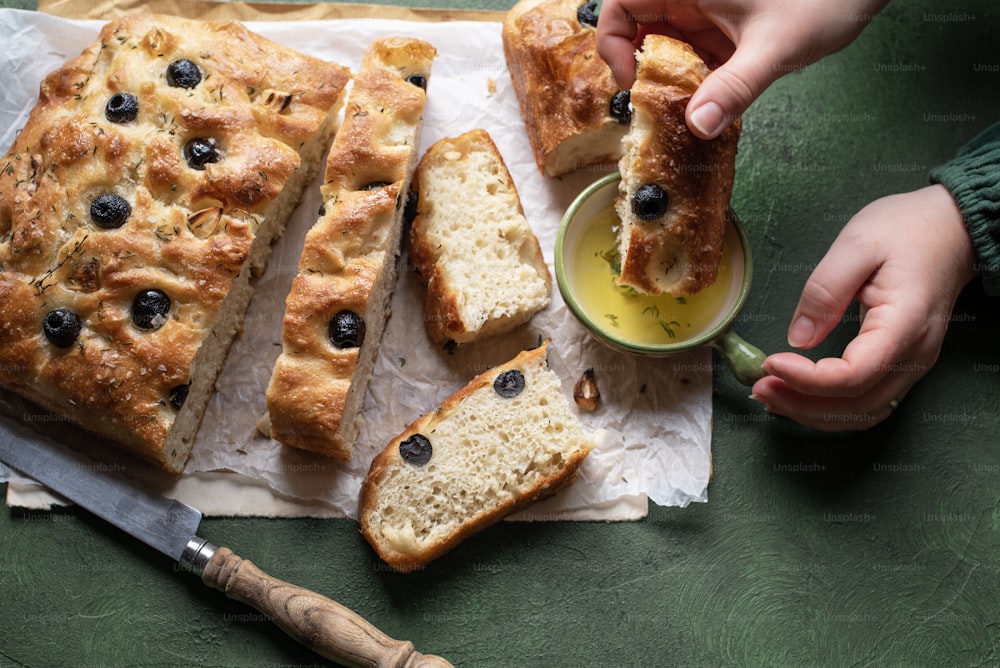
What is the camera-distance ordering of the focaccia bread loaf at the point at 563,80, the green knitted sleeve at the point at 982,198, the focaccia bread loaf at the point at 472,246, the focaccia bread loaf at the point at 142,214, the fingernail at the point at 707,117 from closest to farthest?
the fingernail at the point at 707,117 < the focaccia bread loaf at the point at 142,214 < the green knitted sleeve at the point at 982,198 < the focaccia bread loaf at the point at 472,246 < the focaccia bread loaf at the point at 563,80

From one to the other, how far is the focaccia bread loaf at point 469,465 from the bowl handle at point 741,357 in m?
0.80

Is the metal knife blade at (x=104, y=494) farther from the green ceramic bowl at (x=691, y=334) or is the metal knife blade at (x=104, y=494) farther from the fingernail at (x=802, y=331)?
the fingernail at (x=802, y=331)

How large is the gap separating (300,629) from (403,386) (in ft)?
4.41

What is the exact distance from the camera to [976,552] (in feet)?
14.1

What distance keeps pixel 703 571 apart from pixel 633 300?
58.9 inches

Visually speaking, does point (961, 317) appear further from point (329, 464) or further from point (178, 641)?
point (178, 641)

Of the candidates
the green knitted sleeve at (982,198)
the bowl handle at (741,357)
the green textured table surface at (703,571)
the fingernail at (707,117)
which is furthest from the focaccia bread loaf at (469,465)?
the green knitted sleeve at (982,198)

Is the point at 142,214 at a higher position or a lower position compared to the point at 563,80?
lower

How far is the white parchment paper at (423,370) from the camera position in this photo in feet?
14.2

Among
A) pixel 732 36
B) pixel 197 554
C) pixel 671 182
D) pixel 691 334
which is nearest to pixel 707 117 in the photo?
pixel 671 182

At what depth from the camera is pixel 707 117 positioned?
3635 mm

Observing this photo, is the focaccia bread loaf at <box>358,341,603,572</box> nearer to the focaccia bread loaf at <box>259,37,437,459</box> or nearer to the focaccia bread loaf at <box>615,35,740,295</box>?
the focaccia bread loaf at <box>259,37,437,459</box>

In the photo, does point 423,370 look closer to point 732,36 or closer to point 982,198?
point 732,36

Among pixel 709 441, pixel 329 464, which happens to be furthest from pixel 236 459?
pixel 709 441
